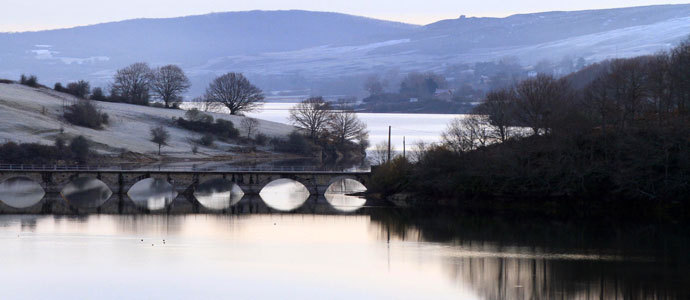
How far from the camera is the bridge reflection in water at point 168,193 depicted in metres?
60.6

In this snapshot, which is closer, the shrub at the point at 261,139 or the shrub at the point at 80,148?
the shrub at the point at 80,148

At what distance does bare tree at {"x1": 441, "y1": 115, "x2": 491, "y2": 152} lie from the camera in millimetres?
65938

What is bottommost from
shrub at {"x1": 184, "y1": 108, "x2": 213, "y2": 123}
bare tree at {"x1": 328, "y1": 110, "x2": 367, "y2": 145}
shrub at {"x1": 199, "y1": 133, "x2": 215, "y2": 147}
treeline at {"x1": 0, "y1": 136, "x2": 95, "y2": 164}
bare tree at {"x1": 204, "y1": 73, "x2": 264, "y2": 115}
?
treeline at {"x1": 0, "y1": 136, "x2": 95, "y2": 164}

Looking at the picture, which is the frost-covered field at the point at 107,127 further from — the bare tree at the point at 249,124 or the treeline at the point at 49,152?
the treeline at the point at 49,152

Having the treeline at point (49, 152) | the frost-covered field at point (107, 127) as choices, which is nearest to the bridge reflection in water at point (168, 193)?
the treeline at point (49, 152)

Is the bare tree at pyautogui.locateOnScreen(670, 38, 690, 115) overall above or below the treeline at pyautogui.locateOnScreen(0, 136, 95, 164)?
above

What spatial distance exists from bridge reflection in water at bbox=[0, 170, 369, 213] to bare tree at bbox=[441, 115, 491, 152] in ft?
22.2

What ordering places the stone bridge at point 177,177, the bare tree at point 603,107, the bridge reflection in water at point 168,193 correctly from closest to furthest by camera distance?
the bridge reflection in water at point 168,193, the bare tree at point 603,107, the stone bridge at point 177,177

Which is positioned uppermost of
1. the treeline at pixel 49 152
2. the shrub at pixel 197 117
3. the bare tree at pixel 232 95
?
the bare tree at pixel 232 95

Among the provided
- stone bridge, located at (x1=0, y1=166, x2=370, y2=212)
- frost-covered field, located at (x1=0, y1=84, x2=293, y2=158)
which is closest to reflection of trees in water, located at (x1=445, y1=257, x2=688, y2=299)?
stone bridge, located at (x1=0, y1=166, x2=370, y2=212)

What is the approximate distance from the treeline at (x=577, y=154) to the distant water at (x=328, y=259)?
22.4ft

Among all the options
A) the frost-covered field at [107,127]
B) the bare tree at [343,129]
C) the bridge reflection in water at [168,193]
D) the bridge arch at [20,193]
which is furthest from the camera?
the bare tree at [343,129]

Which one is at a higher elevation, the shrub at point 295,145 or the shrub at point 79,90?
the shrub at point 79,90

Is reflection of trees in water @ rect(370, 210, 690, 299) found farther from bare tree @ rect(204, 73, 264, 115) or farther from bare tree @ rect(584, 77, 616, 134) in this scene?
bare tree @ rect(204, 73, 264, 115)
